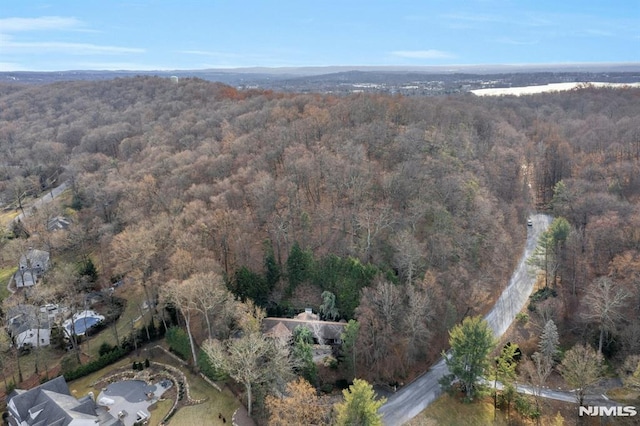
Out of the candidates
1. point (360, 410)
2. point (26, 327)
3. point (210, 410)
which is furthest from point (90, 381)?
point (360, 410)

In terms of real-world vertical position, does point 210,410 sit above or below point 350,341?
below

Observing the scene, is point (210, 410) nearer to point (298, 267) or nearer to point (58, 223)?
point (298, 267)

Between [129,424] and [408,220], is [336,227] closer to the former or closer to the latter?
[408,220]

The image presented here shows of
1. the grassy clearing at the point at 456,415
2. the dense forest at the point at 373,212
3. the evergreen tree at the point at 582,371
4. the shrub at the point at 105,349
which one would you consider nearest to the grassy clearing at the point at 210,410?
the dense forest at the point at 373,212

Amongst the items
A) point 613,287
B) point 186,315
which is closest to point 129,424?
point 186,315

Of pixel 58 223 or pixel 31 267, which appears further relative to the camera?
pixel 58 223

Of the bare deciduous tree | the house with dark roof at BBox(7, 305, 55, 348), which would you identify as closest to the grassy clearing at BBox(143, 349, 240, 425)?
the house with dark roof at BBox(7, 305, 55, 348)

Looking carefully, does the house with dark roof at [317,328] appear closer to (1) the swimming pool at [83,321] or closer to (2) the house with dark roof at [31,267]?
(1) the swimming pool at [83,321]
